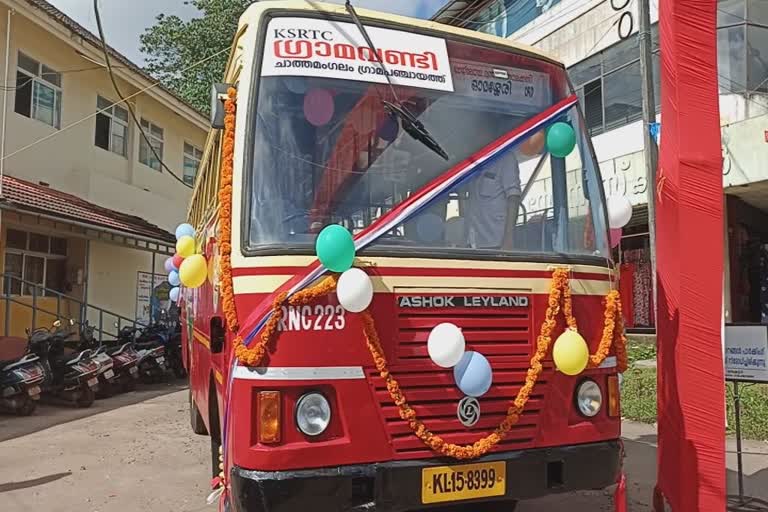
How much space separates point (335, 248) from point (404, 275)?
42 centimetres

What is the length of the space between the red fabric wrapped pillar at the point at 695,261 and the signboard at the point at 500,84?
1151 millimetres

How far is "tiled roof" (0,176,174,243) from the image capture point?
1078 centimetres

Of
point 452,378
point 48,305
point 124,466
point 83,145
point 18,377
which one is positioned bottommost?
point 124,466

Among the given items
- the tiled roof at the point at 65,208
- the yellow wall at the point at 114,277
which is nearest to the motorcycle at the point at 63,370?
the tiled roof at the point at 65,208

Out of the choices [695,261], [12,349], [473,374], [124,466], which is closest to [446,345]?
[473,374]

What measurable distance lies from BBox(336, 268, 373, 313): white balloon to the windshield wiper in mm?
882

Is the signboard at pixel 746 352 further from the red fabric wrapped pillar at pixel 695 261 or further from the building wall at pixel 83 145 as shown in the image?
the building wall at pixel 83 145

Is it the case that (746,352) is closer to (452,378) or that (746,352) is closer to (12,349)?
(452,378)

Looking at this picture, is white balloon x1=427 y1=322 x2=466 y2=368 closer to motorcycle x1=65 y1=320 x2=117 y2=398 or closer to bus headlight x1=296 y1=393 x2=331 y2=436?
bus headlight x1=296 y1=393 x2=331 y2=436

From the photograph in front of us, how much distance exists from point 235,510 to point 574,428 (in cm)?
174

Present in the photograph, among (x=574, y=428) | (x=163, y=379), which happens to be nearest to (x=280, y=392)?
(x=574, y=428)

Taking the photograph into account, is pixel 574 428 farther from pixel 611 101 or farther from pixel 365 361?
pixel 611 101

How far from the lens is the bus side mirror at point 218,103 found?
3.49 m

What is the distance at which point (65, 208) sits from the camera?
12359 millimetres
